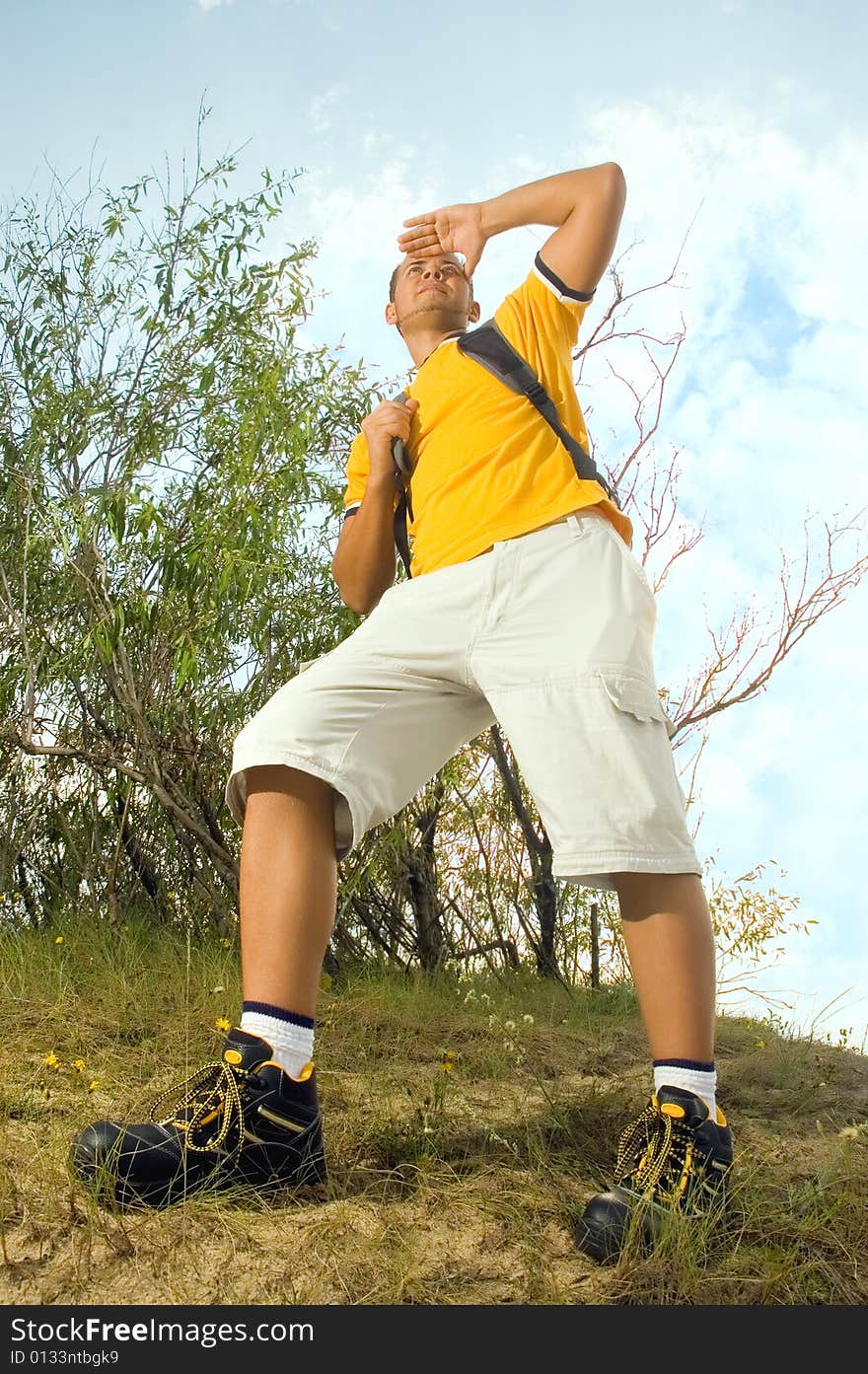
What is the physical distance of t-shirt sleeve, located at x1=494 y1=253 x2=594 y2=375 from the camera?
231 centimetres

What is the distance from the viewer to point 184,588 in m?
3.49

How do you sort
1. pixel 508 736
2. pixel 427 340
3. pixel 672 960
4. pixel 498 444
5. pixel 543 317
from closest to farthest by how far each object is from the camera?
pixel 672 960 < pixel 508 736 < pixel 498 444 < pixel 543 317 < pixel 427 340

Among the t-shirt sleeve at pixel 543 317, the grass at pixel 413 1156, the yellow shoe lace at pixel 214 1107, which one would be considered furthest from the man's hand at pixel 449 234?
the grass at pixel 413 1156

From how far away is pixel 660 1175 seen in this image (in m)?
1.77

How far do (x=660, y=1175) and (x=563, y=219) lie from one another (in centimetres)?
186

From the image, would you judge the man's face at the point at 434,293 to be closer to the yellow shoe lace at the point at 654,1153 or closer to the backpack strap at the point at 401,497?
the backpack strap at the point at 401,497

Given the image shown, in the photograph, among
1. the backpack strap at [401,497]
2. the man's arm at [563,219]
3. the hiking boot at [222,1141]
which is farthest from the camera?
the backpack strap at [401,497]

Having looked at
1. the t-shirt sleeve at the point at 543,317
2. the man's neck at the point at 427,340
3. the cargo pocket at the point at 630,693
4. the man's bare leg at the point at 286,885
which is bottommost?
the man's bare leg at the point at 286,885

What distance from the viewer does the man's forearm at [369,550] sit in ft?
7.75

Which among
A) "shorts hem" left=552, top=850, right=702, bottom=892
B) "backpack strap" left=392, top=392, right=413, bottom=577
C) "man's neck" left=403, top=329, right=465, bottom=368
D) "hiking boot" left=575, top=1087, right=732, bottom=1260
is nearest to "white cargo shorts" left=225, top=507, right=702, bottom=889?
"shorts hem" left=552, top=850, right=702, bottom=892

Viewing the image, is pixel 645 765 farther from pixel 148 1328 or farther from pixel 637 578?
pixel 148 1328

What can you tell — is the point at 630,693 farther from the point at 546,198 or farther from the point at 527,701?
the point at 546,198

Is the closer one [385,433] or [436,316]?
[385,433]

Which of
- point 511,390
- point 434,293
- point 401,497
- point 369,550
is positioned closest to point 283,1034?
point 369,550
